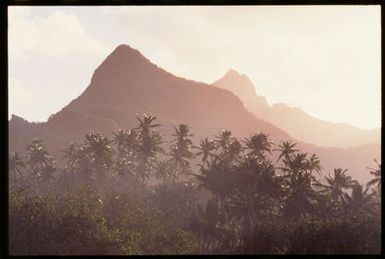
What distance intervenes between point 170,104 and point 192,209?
100401 mm

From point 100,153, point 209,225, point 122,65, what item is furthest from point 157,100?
point 209,225

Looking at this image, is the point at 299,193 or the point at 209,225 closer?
the point at 209,225

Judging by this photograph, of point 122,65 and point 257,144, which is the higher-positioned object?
point 122,65

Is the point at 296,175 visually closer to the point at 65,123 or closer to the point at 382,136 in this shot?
the point at 382,136

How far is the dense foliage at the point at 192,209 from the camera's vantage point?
31.6 metres

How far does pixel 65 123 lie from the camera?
375 ft

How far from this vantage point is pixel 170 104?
147 meters

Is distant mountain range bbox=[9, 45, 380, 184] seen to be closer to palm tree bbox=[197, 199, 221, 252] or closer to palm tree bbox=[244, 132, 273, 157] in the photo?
palm tree bbox=[244, 132, 273, 157]

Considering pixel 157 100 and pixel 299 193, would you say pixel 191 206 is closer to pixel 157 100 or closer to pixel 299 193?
pixel 299 193

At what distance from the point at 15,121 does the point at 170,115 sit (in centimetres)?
4694

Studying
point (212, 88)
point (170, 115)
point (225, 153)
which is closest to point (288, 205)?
point (225, 153)

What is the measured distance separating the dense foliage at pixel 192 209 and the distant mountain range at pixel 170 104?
69.1 metres

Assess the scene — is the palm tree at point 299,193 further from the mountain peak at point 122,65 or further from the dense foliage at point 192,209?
the mountain peak at point 122,65

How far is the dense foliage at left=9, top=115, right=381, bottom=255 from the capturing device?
31.6 m
